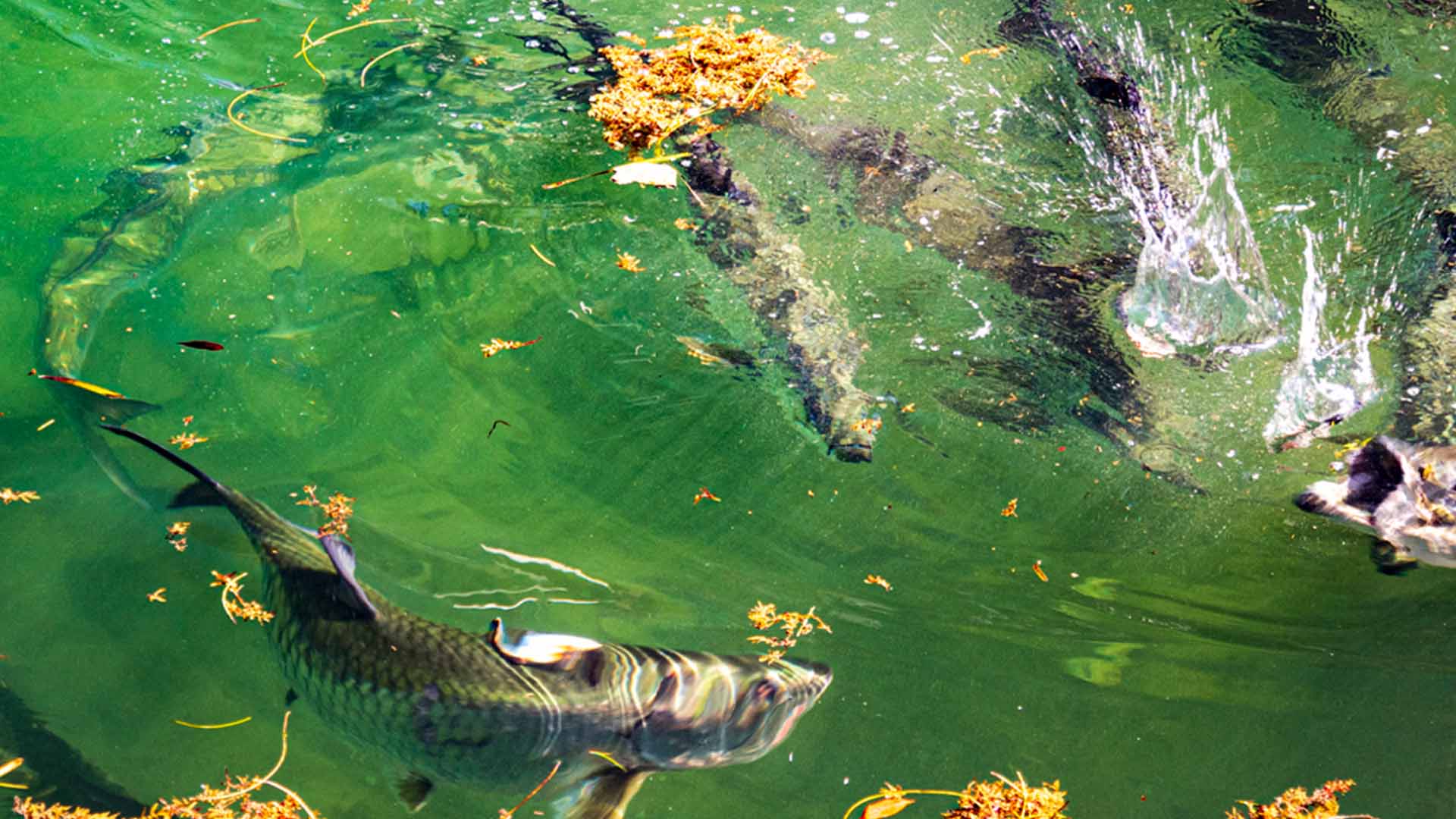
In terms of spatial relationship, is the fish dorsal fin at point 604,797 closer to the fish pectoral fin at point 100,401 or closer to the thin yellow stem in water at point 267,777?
the thin yellow stem in water at point 267,777

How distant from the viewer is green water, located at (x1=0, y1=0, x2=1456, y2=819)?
2938 mm

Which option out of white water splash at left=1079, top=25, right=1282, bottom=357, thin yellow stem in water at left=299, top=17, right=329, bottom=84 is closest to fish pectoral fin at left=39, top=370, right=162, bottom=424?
thin yellow stem in water at left=299, top=17, right=329, bottom=84

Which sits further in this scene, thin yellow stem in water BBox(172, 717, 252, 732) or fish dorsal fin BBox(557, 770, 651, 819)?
thin yellow stem in water BBox(172, 717, 252, 732)

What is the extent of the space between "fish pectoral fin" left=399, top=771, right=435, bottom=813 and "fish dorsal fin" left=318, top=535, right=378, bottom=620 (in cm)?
46

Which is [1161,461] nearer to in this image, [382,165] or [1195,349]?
[1195,349]

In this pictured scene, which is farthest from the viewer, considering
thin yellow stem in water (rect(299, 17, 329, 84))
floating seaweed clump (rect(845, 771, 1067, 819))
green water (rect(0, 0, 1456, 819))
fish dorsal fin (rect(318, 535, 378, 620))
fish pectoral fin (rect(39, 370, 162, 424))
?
thin yellow stem in water (rect(299, 17, 329, 84))

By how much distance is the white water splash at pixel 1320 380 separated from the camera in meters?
3.22

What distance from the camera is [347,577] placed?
254 cm

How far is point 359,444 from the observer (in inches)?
124

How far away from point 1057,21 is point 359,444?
3.30 metres

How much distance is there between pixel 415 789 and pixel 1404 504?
9.70 ft

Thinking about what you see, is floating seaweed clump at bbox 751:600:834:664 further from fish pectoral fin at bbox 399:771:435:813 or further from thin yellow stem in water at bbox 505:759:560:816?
fish pectoral fin at bbox 399:771:435:813

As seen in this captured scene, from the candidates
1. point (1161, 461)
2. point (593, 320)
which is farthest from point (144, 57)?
point (1161, 461)

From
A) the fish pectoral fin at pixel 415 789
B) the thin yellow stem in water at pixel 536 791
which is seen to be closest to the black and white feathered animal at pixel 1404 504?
the thin yellow stem in water at pixel 536 791
